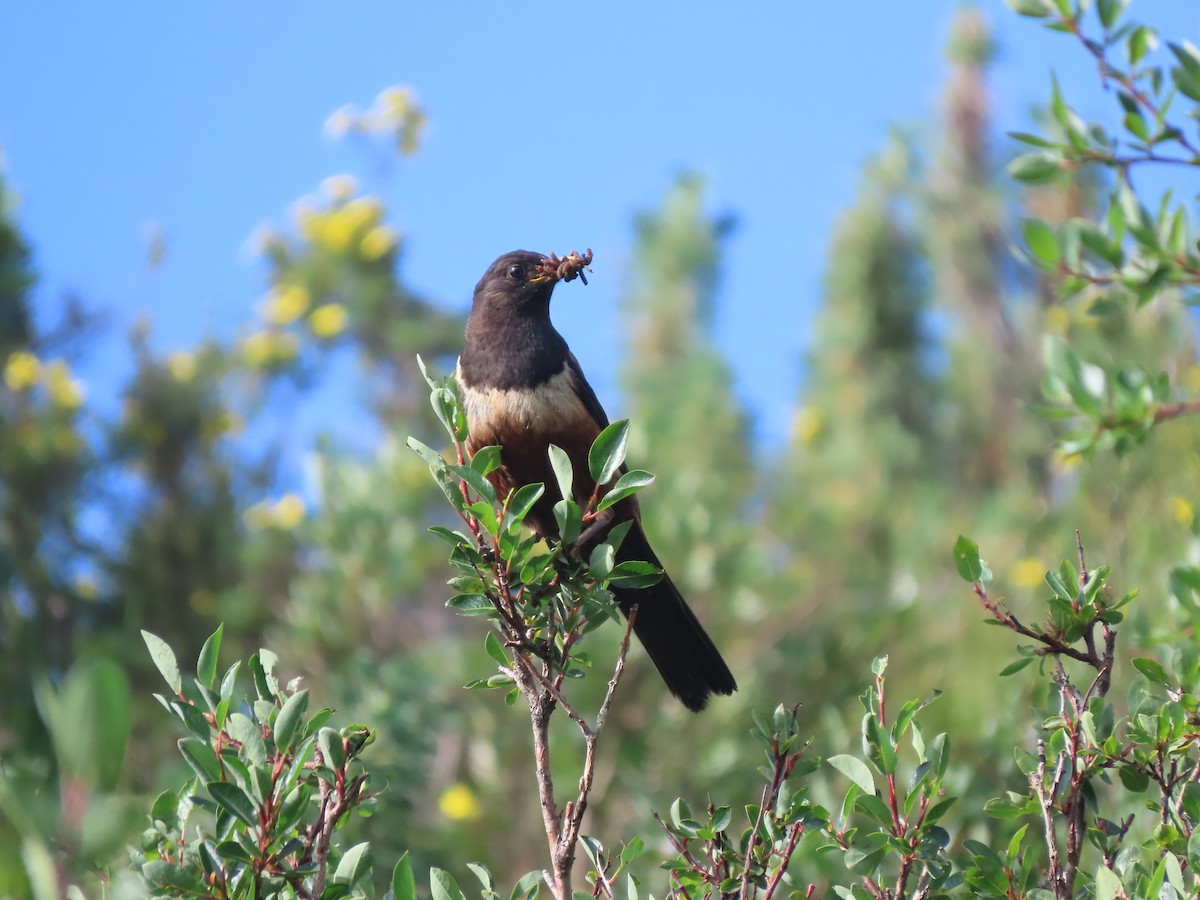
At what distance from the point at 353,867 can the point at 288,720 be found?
276 mm

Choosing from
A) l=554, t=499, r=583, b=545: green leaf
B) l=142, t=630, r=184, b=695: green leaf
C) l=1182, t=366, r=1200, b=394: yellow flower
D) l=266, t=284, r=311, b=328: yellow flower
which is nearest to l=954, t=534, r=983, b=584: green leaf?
l=554, t=499, r=583, b=545: green leaf

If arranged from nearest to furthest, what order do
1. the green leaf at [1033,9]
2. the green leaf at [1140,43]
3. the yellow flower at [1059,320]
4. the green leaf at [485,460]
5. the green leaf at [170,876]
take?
the green leaf at [170,876] → the green leaf at [485,460] → the green leaf at [1140,43] → the green leaf at [1033,9] → the yellow flower at [1059,320]

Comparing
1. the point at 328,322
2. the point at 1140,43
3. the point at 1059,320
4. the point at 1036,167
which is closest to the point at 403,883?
the point at 1036,167

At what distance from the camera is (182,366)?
8.23 meters

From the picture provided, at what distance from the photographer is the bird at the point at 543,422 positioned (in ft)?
11.7

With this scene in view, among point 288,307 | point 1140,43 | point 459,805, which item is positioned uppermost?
point 1140,43

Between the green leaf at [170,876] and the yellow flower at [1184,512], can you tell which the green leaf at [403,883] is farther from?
the yellow flower at [1184,512]

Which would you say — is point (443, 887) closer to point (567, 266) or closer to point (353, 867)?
point (353, 867)

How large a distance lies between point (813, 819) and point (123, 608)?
612 cm

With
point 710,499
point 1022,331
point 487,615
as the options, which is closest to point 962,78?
point 1022,331

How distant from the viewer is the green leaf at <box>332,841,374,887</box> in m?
2.09

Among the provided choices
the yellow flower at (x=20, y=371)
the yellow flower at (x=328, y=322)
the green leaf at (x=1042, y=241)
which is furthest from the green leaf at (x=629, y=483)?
the yellow flower at (x=328, y=322)

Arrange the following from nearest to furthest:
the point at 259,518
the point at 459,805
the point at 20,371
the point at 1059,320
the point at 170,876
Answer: the point at 170,876 → the point at 459,805 → the point at 20,371 → the point at 259,518 → the point at 1059,320

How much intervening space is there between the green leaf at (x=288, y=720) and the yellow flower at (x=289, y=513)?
18.8 feet
